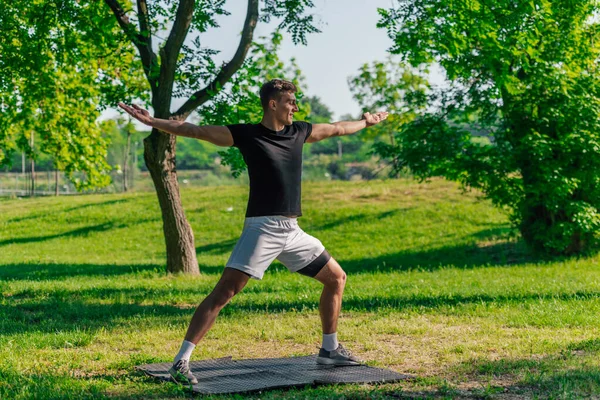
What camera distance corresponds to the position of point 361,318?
963 centimetres

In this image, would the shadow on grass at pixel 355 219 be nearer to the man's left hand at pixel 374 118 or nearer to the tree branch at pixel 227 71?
the tree branch at pixel 227 71

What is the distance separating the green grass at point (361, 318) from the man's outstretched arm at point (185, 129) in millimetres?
1950

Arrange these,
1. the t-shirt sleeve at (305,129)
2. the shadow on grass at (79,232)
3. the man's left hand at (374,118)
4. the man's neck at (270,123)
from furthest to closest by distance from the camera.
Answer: the shadow on grass at (79,232)
the man's left hand at (374,118)
the t-shirt sleeve at (305,129)
the man's neck at (270,123)

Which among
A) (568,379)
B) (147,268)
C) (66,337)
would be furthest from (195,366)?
(147,268)

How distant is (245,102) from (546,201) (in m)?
7.60

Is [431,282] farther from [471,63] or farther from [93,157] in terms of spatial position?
[93,157]

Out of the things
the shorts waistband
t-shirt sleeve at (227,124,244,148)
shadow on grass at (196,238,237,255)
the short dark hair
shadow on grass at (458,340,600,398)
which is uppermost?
the short dark hair

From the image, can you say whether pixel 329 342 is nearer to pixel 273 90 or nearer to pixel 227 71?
pixel 273 90

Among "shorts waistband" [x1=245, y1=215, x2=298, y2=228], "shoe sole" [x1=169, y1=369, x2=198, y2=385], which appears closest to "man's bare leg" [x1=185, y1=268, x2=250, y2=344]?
"shoe sole" [x1=169, y1=369, x2=198, y2=385]

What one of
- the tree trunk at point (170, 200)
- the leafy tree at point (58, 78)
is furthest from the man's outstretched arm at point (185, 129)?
the tree trunk at point (170, 200)

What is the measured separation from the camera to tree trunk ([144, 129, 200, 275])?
48.9 feet

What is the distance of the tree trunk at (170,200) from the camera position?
586 inches

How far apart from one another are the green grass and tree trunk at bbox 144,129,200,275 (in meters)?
0.54

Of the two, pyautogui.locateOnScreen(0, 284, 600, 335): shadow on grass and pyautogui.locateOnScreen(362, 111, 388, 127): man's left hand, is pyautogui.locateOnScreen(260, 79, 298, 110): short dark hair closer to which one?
pyautogui.locateOnScreen(362, 111, 388, 127): man's left hand
